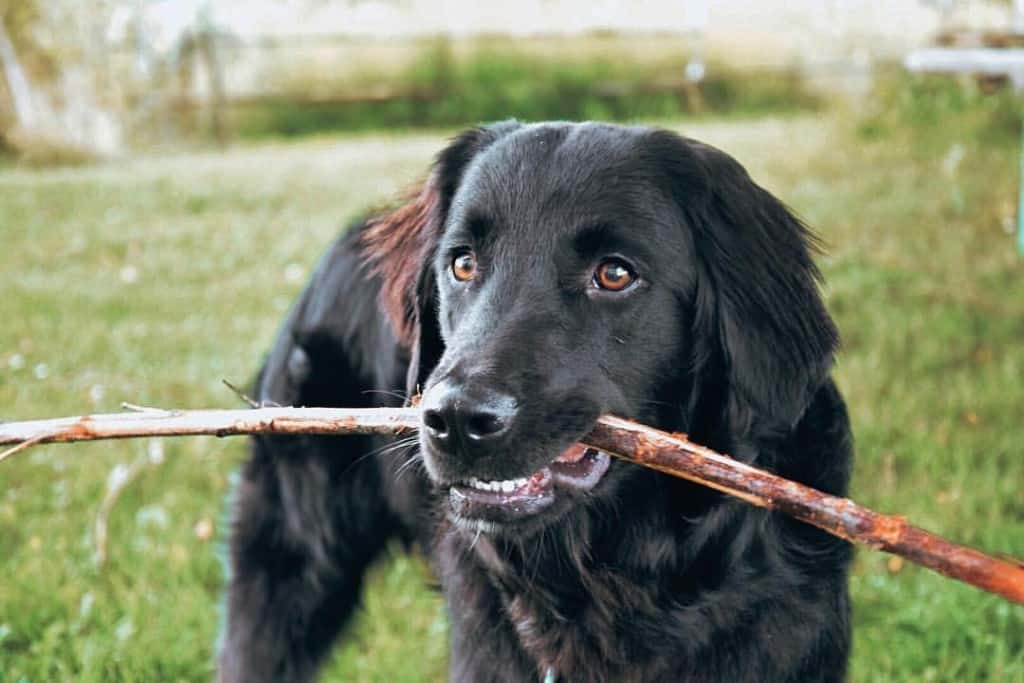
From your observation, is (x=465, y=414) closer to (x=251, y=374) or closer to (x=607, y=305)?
(x=607, y=305)

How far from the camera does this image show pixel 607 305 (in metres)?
2.38

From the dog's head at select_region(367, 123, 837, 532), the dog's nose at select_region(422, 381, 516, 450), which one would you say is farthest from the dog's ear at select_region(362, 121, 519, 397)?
the dog's nose at select_region(422, 381, 516, 450)

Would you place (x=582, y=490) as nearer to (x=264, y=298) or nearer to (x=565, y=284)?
(x=565, y=284)

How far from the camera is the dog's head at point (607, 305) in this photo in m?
2.21

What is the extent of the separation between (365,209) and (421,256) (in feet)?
3.54

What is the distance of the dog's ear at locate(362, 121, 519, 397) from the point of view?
2830 millimetres

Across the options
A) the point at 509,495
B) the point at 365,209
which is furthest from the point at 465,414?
the point at 365,209

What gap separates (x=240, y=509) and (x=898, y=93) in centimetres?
1057

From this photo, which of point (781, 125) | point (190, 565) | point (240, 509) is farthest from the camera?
point (781, 125)

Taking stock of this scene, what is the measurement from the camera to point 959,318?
563 centimetres

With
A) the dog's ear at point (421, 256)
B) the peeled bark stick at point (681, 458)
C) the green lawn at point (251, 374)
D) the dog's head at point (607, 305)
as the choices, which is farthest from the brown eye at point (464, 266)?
the green lawn at point (251, 374)

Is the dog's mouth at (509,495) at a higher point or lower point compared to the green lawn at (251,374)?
higher

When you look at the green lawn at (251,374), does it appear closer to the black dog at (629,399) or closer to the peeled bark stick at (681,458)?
the black dog at (629,399)

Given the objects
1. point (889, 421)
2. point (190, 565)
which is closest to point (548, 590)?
point (190, 565)
